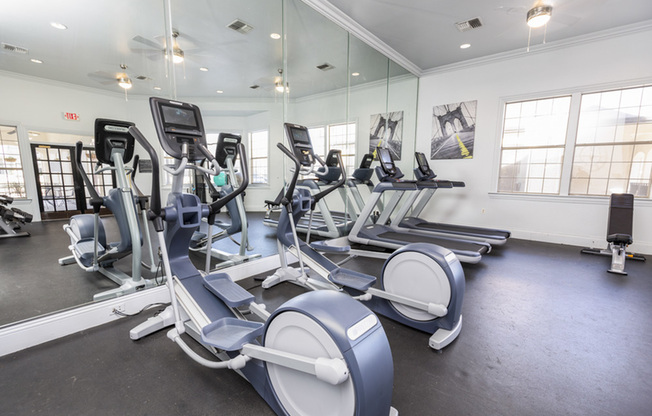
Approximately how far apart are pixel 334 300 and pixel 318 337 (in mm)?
180

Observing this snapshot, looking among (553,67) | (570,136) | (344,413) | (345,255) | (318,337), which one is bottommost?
(345,255)

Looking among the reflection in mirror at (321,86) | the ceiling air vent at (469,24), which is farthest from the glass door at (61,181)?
the ceiling air vent at (469,24)

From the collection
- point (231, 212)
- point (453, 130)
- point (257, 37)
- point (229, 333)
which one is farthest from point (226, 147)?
point (453, 130)

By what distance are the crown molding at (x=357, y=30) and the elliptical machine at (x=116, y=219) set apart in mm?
2909

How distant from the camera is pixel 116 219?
2697 mm

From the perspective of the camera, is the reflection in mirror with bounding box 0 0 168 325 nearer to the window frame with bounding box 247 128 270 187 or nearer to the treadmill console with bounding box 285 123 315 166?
the treadmill console with bounding box 285 123 315 166

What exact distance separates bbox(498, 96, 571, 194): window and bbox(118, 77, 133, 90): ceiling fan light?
621 cm

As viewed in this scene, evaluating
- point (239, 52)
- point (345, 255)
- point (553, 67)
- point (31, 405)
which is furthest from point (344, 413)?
point (553, 67)

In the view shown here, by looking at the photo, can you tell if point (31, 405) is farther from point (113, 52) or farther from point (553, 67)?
point (553, 67)

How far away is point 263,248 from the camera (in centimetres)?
424

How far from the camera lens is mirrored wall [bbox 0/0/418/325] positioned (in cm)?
215

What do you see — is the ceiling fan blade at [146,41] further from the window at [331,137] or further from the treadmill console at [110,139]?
the window at [331,137]

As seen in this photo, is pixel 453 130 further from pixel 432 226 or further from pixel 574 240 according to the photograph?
pixel 574 240

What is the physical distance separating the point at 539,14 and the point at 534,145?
7.90 feet
